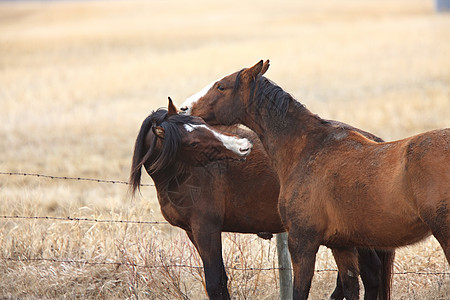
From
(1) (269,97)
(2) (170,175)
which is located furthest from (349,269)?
(2) (170,175)

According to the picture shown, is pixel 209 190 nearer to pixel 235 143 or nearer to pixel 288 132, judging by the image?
pixel 235 143

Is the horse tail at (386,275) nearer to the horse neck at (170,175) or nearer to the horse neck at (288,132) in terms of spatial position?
the horse neck at (288,132)

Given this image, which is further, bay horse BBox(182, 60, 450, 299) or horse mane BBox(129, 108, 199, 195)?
horse mane BBox(129, 108, 199, 195)

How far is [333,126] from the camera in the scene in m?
4.50

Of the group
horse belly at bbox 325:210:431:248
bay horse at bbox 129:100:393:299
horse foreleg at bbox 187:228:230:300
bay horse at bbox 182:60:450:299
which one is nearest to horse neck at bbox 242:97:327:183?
bay horse at bbox 182:60:450:299

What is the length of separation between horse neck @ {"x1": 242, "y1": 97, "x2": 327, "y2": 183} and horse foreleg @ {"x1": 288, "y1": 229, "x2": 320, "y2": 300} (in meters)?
0.53

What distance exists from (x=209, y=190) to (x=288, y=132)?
841 mm

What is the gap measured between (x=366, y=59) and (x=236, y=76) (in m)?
24.2

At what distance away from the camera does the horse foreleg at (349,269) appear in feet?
14.8

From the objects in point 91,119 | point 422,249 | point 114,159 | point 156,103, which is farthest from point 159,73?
point 422,249

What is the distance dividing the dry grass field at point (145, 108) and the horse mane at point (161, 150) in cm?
67

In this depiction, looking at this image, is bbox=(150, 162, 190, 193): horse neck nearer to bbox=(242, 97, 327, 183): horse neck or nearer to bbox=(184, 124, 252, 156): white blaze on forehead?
bbox=(184, 124, 252, 156): white blaze on forehead

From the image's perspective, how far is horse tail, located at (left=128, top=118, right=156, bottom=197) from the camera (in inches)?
190

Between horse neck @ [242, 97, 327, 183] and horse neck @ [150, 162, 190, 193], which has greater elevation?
horse neck @ [242, 97, 327, 183]
